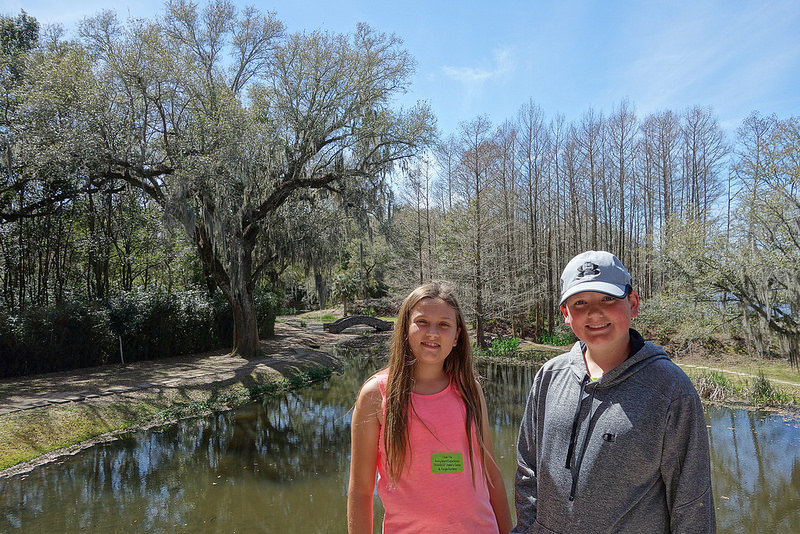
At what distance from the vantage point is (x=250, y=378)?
12828 mm

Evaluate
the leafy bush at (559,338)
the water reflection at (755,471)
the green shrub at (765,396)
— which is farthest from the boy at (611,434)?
the leafy bush at (559,338)

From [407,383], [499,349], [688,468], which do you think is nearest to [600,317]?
[688,468]

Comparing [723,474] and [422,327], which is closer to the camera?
[422,327]

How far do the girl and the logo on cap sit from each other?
0.57 metres

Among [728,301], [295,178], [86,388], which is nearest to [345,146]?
[295,178]

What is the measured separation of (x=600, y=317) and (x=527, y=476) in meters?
0.63

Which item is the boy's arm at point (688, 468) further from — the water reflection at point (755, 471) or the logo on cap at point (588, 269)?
the water reflection at point (755, 471)

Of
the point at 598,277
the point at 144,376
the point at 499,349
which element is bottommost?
the point at 499,349

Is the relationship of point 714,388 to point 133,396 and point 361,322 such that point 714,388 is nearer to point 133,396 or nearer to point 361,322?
point 133,396

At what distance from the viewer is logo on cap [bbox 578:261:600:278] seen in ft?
5.06

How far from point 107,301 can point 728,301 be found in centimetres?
1670

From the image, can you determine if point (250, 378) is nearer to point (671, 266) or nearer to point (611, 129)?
point (671, 266)

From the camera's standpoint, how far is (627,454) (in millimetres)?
1363

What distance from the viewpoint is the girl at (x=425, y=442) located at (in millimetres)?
1741
